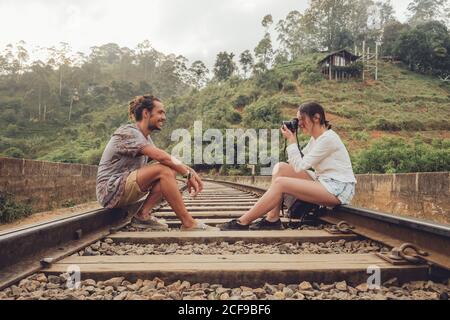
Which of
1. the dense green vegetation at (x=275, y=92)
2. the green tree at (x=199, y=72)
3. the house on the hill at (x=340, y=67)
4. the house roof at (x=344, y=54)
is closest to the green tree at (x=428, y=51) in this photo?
the dense green vegetation at (x=275, y=92)

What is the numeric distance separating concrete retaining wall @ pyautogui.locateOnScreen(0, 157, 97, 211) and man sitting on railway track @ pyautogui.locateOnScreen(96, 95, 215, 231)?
3735 millimetres

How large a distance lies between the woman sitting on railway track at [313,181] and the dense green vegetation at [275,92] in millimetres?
8734

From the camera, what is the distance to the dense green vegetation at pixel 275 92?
29594mm

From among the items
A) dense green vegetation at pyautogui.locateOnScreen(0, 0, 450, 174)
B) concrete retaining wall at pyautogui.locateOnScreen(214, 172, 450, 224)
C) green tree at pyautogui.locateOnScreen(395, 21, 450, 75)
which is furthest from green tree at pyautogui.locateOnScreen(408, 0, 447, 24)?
concrete retaining wall at pyautogui.locateOnScreen(214, 172, 450, 224)

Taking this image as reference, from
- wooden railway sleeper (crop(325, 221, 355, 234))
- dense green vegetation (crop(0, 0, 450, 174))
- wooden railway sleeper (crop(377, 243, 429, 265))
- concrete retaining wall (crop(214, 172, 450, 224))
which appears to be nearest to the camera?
wooden railway sleeper (crop(377, 243, 429, 265))

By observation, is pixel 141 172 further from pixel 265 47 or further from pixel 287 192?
pixel 265 47

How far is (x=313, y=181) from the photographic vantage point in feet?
9.26

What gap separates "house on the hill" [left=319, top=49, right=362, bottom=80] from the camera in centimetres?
4343

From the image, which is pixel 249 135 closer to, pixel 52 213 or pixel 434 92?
pixel 52 213

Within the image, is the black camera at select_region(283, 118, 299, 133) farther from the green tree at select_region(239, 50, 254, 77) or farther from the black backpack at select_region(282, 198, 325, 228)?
the green tree at select_region(239, 50, 254, 77)

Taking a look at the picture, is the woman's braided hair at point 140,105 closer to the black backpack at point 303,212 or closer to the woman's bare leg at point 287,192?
the woman's bare leg at point 287,192

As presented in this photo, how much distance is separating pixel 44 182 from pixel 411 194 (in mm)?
6604
